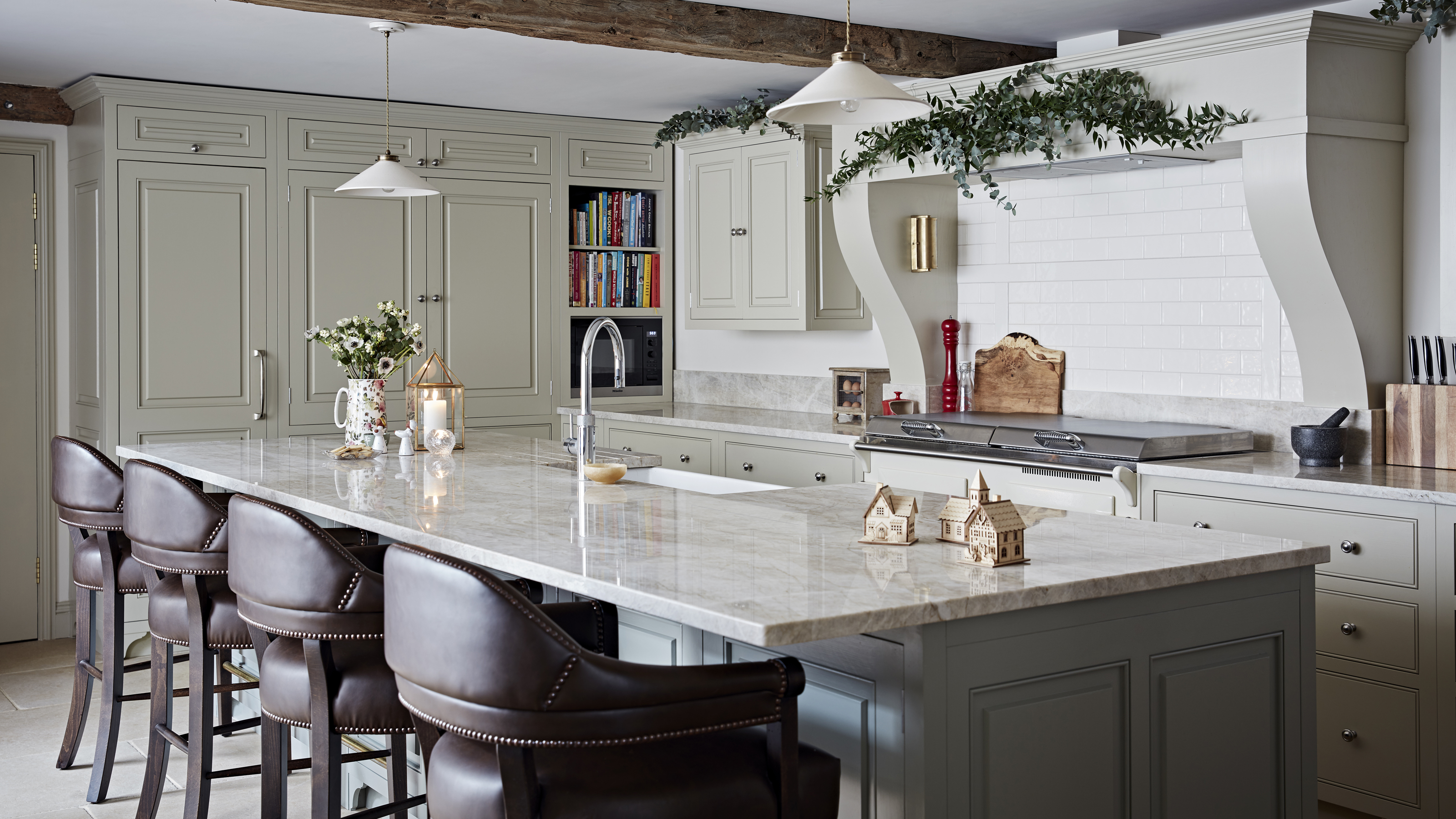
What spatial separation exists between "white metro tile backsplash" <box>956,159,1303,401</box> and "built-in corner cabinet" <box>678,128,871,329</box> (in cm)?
63

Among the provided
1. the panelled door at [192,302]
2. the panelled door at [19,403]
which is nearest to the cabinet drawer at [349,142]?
the panelled door at [192,302]

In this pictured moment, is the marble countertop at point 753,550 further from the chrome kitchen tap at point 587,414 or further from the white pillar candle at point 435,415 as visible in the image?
the white pillar candle at point 435,415

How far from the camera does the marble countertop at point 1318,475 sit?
3193 millimetres

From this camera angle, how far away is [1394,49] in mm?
3807

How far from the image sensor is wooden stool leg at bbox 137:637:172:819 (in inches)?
126

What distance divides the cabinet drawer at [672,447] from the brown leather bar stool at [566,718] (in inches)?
148

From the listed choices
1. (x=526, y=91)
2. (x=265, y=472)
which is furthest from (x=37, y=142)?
(x=265, y=472)

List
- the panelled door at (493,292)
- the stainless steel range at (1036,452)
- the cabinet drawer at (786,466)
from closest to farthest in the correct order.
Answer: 1. the stainless steel range at (1036,452)
2. the cabinet drawer at (786,466)
3. the panelled door at (493,292)

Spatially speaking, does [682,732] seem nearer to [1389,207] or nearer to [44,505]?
[1389,207]

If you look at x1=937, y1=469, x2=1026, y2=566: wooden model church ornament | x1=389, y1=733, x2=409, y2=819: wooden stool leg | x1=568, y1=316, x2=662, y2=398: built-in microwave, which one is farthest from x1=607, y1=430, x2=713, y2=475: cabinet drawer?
x1=937, y1=469, x2=1026, y2=566: wooden model church ornament

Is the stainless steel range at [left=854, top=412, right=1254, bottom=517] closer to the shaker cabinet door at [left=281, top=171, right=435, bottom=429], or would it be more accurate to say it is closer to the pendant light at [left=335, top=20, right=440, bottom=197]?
the pendant light at [left=335, top=20, right=440, bottom=197]

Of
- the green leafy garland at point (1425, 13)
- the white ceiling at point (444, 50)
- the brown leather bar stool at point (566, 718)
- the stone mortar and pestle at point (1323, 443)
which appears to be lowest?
the brown leather bar stool at point (566, 718)

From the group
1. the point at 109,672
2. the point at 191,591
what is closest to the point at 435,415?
the point at 109,672

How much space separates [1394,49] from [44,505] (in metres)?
5.62
